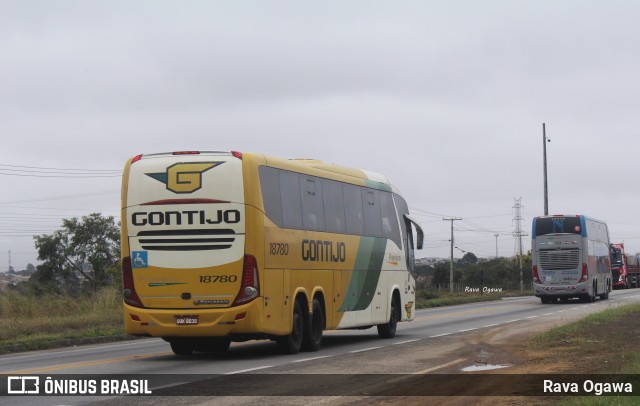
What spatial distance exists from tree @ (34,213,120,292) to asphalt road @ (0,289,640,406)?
4115 centimetres

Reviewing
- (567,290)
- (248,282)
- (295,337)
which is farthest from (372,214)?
(567,290)

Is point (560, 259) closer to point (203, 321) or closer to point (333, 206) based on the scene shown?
point (333, 206)

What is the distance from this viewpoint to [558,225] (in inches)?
1930

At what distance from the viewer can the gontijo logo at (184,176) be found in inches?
720

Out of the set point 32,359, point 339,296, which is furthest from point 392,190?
point 32,359

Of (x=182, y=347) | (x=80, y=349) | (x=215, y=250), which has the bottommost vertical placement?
(x=80, y=349)

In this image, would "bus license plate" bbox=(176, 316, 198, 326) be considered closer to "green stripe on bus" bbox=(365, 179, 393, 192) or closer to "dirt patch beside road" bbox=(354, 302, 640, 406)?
"dirt patch beside road" bbox=(354, 302, 640, 406)

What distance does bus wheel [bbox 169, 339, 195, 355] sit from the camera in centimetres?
1997

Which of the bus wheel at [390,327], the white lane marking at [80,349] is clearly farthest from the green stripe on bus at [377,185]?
the white lane marking at [80,349]

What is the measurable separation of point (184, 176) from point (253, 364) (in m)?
3.55

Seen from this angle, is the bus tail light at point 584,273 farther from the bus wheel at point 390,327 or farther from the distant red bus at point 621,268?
the distant red bus at point 621,268

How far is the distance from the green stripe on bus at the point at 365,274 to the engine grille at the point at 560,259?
85.6ft

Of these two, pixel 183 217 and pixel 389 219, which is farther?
pixel 389 219

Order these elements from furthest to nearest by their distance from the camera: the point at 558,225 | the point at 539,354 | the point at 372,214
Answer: the point at 558,225 < the point at 372,214 < the point at 539,354
